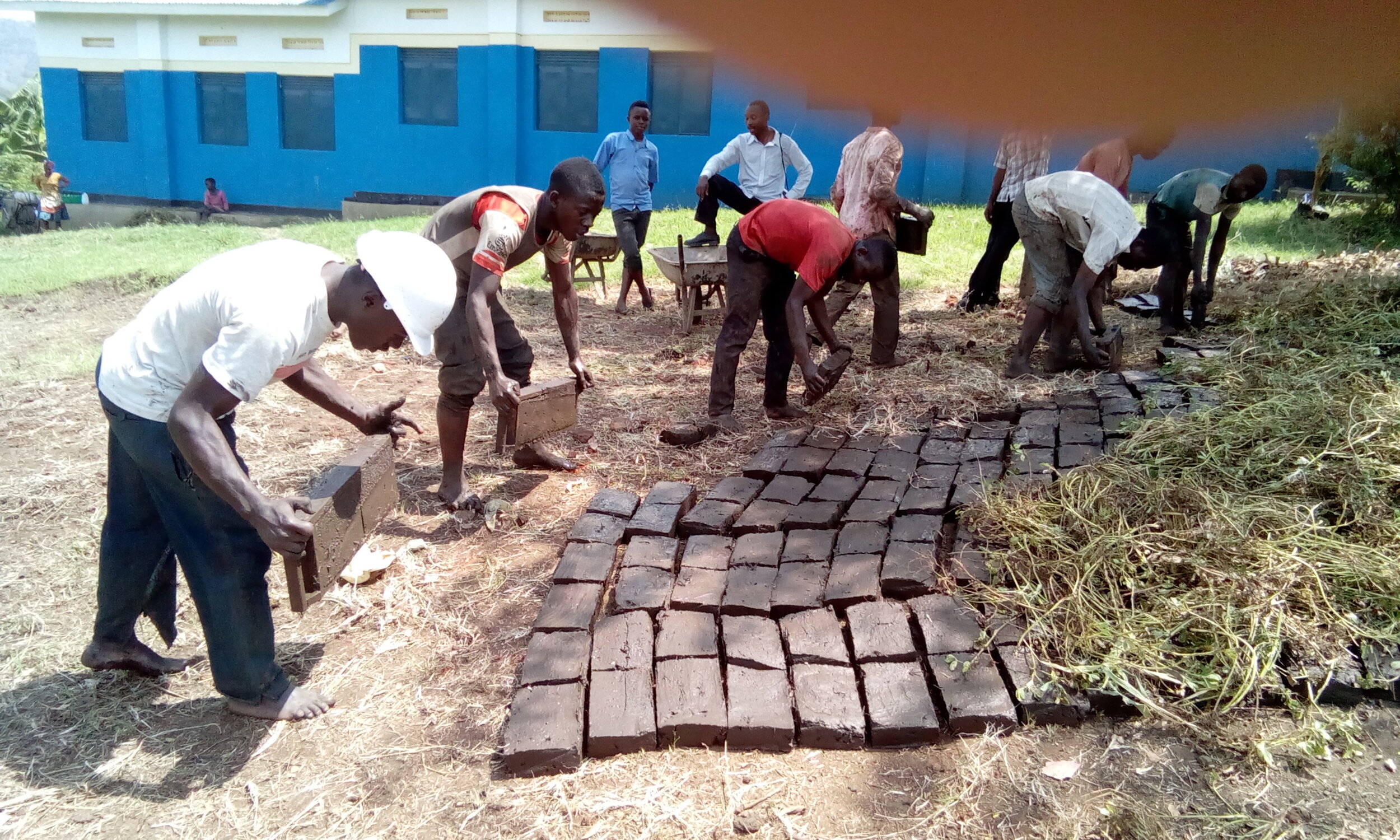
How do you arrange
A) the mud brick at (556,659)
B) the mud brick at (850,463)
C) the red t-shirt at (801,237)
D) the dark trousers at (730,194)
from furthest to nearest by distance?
1. the dark trousers at (730,194)
2. the red t-shirt at (801,237)
3. the mud brick at (850,463)
4. the mud brick at (556,659)

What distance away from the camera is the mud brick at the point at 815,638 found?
3.10 metres

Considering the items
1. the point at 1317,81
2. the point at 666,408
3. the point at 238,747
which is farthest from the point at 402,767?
the point at 666,408

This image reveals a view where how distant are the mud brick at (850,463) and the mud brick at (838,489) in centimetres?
4

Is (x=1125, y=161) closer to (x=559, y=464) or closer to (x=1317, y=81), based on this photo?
(x=559, y=464)

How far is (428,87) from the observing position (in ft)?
52.6

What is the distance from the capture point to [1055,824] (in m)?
2.43

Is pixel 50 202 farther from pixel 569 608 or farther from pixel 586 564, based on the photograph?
pixel 569 608

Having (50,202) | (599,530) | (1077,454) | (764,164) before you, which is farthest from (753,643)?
(50,202)

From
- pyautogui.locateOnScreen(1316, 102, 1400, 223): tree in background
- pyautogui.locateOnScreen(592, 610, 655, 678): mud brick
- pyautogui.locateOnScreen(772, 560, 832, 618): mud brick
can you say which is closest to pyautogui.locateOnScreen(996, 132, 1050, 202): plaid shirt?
pyautogui.locateOnScreen(1316, 102, 1400, 223): tree in background

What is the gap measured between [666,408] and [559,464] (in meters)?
1.26

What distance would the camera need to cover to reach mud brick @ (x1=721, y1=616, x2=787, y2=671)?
3088mm

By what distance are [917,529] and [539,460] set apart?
220 centimetres

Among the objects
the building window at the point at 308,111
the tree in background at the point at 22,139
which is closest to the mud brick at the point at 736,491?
the building window at the point at 308,111

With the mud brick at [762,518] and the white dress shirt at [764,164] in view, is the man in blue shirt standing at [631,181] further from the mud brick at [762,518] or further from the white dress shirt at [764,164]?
the mud brick at [762,518]
